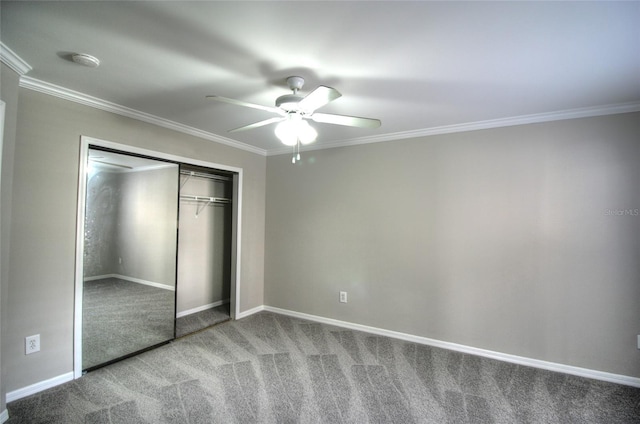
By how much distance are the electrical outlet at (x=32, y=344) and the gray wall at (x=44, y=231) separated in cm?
3

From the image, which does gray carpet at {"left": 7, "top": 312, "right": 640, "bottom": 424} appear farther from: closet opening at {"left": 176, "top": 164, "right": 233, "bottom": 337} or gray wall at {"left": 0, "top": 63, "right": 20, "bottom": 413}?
closet opening at {"left": 176, "top": 164, "right": 233, "bottom": 337}

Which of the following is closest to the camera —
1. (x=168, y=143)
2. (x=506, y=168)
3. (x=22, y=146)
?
(x=22, y=146)

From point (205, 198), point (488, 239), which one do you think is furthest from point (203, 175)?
point (488, 239)

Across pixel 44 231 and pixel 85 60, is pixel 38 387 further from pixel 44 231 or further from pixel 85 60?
pixel 85 60

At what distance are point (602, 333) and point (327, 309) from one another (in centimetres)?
278

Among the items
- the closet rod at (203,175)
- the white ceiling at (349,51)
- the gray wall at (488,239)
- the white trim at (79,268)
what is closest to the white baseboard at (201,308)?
the gray wall at (488,239)

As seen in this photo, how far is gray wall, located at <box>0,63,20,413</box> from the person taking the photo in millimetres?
1912

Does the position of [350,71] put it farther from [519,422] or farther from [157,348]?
[157,348]

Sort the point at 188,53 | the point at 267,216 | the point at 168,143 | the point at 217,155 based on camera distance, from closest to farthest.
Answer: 1. the point at 188,53
2. the point at 168,143
3. the point at 217,155
4. the point at 267,216

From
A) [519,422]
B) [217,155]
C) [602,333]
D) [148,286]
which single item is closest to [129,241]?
[148,286]

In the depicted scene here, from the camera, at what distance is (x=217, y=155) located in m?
3.81

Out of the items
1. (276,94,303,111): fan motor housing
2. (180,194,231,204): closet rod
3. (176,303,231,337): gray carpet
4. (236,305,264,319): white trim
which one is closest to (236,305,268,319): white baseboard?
(236,305,264,319): white trim

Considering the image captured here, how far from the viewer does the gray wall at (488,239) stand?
2.63 m

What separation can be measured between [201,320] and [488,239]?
3.67 m
